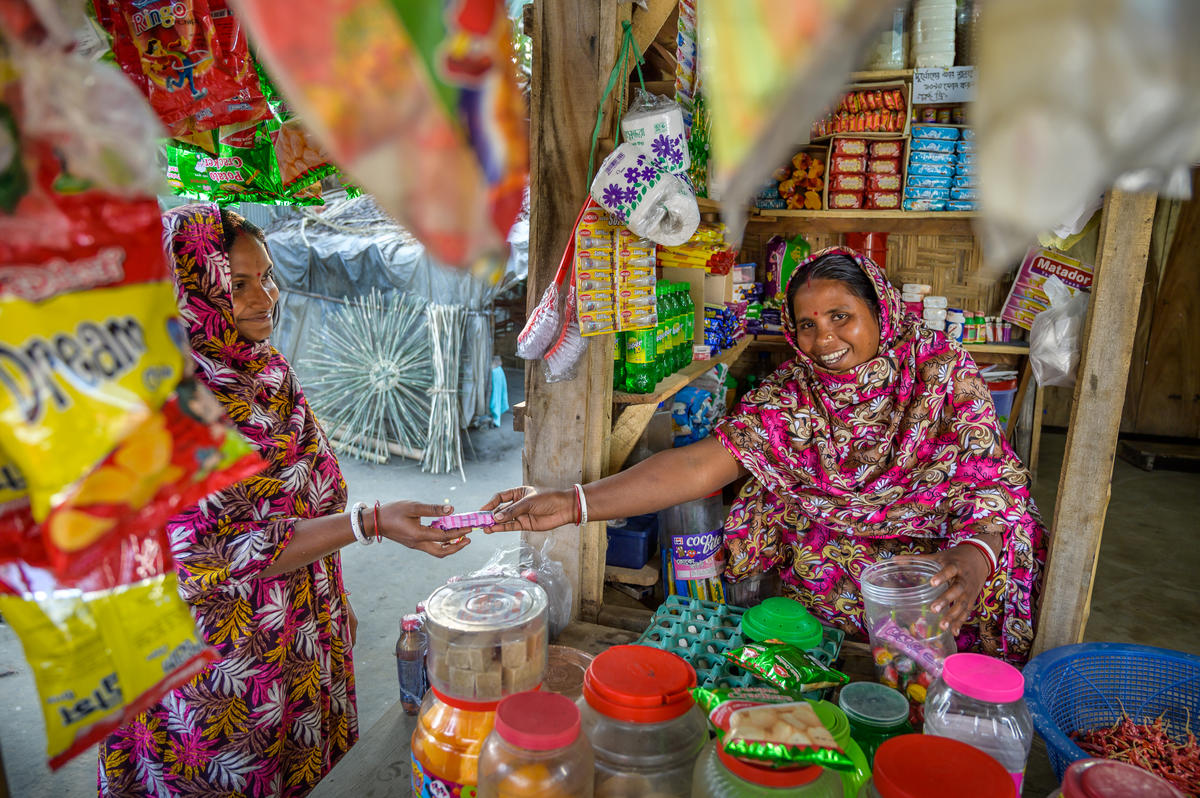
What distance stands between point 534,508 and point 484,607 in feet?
2.27

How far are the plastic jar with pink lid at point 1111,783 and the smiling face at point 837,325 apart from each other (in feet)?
4.41

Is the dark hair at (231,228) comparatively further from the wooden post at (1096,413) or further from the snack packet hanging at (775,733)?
the wooden post at (1096,413)

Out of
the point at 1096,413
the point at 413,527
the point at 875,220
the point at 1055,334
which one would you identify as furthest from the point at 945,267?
the point at 413,527

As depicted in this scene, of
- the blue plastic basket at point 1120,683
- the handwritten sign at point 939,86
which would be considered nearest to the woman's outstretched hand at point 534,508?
the blue plastic basket at point 1120,683

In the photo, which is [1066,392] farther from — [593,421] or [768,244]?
[593,421]

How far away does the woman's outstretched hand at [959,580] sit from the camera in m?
1.62

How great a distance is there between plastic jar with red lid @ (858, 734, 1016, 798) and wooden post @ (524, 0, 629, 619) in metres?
1.16

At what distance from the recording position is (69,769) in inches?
121

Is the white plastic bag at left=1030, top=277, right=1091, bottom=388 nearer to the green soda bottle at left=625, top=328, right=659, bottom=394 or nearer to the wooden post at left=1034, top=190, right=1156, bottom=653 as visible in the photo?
the wooden post at left=1034, top=190, right=1156, bottom=653

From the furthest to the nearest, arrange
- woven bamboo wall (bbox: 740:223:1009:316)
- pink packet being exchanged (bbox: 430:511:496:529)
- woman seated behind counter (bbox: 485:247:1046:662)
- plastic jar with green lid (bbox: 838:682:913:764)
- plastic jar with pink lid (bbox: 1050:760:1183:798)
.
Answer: woven bamboo wall (bbox: 740:223:1009:316)
woman seated behind counter (bbox: 485:247:1046:662)
pink packet being exchanged (bbox: 430:511:496:529)
plastic jar with green lid (bbox: 838:682:913:764)
plastic jar with pink lid (bbox: 1050:760:1183:798)

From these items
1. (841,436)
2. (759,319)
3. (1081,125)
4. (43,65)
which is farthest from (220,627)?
(759,319)

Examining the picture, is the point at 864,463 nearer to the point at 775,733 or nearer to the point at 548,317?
the point at 548,317

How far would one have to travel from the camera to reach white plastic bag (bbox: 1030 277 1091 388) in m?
2.15

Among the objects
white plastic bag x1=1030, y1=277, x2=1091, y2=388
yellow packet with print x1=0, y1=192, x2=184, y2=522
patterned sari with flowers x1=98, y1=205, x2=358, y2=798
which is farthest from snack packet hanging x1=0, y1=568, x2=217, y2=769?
white plastic bag x1=1030, y1=277, x2=1091, y2=388
